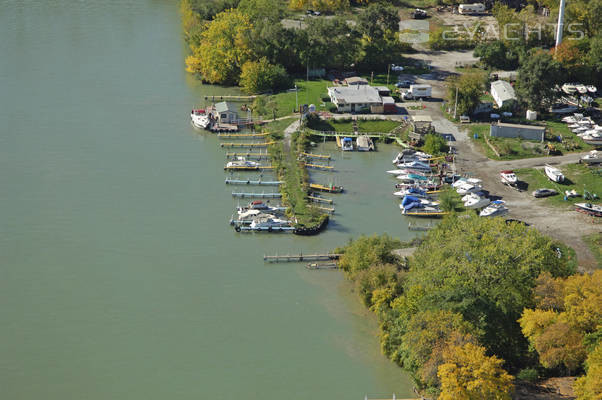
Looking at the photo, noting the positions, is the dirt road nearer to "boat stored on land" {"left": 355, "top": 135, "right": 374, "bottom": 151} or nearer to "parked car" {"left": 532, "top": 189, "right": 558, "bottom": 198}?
"parked car" {"left": 532, "top": 189, "right": 558, "bottom": 198}

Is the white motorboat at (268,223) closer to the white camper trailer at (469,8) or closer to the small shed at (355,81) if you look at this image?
the small shed at (355,81)

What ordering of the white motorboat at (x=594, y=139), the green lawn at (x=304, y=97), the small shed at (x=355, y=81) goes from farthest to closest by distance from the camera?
the small shed at (x=355, y=81), the green lawn at (x=304, y=97), the white motorboat at (x=594, y=139)

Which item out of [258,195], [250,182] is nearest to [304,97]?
[250,182]

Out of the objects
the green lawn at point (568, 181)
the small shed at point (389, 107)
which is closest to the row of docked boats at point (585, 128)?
the green lawn at point (568, 181)

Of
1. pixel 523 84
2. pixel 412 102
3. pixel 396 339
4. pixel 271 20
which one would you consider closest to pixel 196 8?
pixel 271 20

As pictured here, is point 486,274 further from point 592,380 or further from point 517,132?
point 517,132

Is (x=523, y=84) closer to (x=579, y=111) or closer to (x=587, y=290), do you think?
(x=579, y=111)

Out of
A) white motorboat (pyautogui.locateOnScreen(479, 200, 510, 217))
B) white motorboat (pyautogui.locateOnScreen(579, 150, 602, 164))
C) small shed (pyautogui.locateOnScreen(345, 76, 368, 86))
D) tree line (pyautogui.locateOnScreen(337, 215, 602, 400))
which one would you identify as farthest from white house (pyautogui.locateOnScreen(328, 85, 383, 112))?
tree line (pyautogui.locateOnScreen(337, 215, 602, 400))
